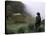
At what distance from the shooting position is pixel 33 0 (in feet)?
4.69

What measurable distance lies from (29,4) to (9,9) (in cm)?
35

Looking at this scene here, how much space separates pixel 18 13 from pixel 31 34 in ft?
1.40

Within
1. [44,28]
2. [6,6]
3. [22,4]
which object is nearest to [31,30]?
[44,28]

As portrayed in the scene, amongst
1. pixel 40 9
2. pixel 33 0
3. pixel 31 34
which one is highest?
pixel 33 0

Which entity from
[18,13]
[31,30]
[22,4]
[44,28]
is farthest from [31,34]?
[22,4]

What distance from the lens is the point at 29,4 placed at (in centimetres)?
142

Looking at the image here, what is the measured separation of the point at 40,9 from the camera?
1.44 metres

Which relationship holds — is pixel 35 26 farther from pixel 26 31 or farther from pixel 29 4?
pixel 29 4

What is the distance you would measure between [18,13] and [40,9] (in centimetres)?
39
